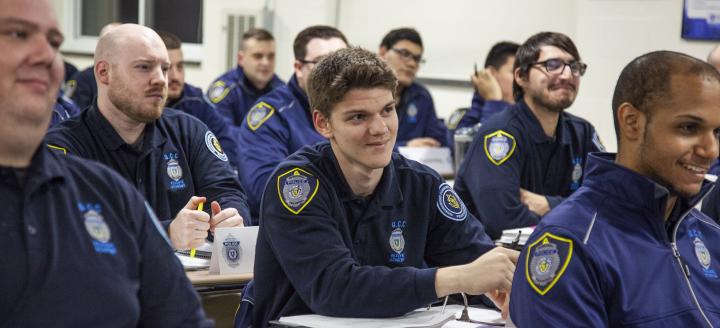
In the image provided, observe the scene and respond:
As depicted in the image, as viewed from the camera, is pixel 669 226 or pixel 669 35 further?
pixel 669 35

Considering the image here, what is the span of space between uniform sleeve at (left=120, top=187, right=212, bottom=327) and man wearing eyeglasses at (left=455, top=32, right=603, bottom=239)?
2.50 m

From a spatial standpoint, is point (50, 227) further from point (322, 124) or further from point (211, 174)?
point (211, 174)

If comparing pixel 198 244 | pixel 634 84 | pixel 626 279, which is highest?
pixel 634 84

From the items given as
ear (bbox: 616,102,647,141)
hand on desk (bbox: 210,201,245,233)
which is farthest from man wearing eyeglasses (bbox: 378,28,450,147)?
ear (bbox: 616,102,647,141)

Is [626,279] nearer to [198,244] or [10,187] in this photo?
[10,187]

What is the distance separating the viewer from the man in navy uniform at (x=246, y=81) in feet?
22.8

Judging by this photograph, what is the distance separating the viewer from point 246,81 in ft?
23.6

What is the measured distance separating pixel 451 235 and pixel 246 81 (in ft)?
15.7

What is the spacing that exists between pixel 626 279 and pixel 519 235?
4.42 feet

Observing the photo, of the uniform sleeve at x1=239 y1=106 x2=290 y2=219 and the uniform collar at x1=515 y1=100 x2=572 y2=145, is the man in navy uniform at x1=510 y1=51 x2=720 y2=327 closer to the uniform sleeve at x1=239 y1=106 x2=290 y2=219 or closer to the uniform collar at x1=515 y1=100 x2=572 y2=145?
the uniform collar at x1=515 y1=100 x2=572 y2=145

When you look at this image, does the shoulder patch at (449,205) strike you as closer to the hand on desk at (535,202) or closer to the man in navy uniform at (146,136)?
the man in navy uniform at (146,136)

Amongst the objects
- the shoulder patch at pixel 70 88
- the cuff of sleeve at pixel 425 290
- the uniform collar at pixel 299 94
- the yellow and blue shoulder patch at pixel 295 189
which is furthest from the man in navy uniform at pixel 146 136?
the shoulder patch at pixel 70 88

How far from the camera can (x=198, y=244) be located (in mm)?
2850

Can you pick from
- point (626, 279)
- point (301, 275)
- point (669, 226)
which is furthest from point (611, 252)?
point (301, 275)
